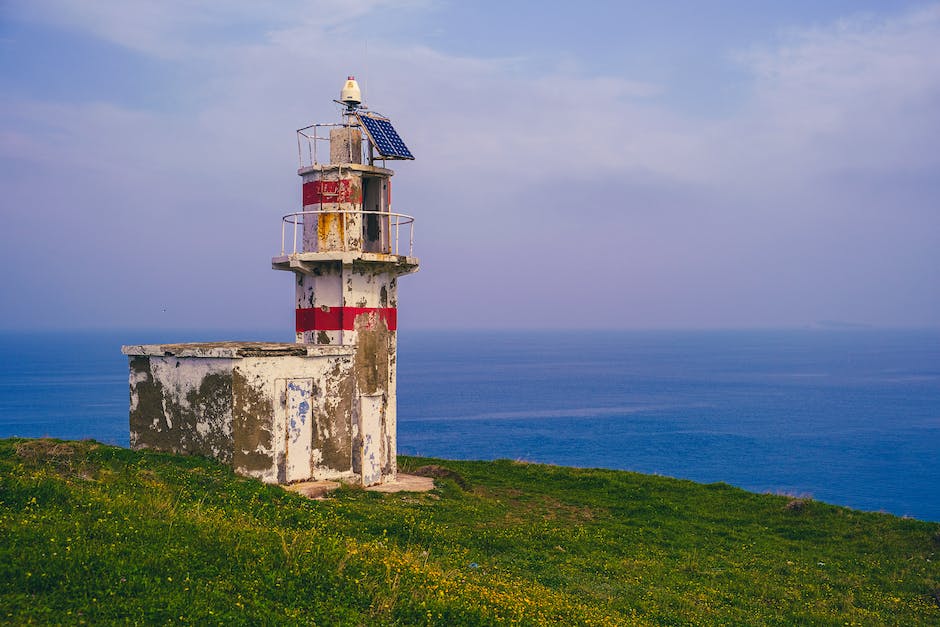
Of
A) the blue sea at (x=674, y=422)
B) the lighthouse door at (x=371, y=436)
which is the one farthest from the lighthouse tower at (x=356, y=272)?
the blue sea at (x=674, y=422)

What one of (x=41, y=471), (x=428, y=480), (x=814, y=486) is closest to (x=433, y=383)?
(x=814, y=486)

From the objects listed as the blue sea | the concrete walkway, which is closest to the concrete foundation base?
the concrete walkway

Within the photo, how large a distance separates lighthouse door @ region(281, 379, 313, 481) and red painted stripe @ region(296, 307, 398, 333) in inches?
93.6

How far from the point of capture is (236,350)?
1862 cm

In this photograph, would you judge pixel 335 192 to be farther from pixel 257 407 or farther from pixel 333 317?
pixel 257 407

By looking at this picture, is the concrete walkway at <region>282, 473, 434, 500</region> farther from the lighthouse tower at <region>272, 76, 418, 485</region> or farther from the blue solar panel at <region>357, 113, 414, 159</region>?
the blue solar panel at <region>357, 113, 414, 159</region>

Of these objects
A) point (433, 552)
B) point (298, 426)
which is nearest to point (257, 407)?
point (298, 426)

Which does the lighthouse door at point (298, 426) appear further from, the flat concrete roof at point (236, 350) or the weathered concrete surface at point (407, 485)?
the weathered concrete surface at point (407, 485)

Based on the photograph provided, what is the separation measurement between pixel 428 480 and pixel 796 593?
461 inches

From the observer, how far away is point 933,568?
1697 cm

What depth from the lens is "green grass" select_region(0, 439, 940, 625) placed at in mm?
9031

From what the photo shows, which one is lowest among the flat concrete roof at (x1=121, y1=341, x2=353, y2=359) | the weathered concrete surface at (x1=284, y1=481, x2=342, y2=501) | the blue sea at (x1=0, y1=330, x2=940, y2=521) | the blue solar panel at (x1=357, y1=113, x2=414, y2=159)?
the blue sea at (x1=0, y1=330, x2=940, y2=521)

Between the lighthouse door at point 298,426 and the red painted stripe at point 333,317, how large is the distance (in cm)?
238

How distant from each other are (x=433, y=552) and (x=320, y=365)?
7664 mm
